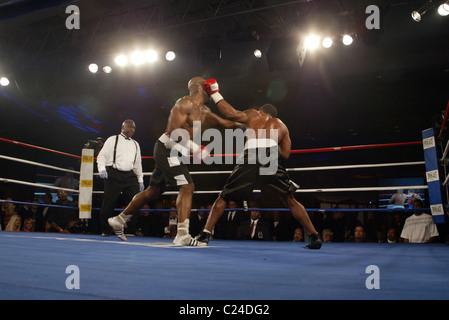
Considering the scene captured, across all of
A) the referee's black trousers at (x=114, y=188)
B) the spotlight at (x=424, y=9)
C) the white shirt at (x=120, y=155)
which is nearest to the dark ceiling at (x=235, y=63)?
the spotlight at (x=424, y=9)

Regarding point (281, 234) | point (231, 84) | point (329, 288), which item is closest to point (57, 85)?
point (231, 84)

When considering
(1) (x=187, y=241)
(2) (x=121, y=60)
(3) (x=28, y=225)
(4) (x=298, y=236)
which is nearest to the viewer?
(1) (x=187, y=241)

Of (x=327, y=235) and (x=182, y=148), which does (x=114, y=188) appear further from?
(x=327, y=235)

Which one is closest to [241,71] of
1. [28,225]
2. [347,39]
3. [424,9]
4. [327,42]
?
[327,42]

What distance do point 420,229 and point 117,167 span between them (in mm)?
3400

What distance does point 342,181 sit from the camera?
1020cm

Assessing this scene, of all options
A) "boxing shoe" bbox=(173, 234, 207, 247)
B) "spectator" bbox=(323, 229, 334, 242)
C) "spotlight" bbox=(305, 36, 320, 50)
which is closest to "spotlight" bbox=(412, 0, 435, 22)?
"spotlight" bbox=(305, 36, 320, 50)

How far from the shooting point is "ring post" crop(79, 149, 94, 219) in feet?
14.1

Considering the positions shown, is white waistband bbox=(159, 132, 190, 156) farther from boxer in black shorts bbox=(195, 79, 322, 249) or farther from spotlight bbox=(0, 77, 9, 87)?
spotlight bbox=(0, 77, 9, 87)

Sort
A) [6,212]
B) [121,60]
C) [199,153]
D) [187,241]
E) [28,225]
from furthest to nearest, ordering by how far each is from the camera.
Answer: [121,60] → [6,212] → [28,225] → [199,153] → [187,241]

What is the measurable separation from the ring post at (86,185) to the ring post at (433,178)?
3538mm

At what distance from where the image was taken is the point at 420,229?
168 inches

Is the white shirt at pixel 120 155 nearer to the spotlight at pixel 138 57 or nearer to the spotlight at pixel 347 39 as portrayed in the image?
the spotlight at pixel 138 57

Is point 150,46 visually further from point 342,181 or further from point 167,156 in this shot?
point 342,181
